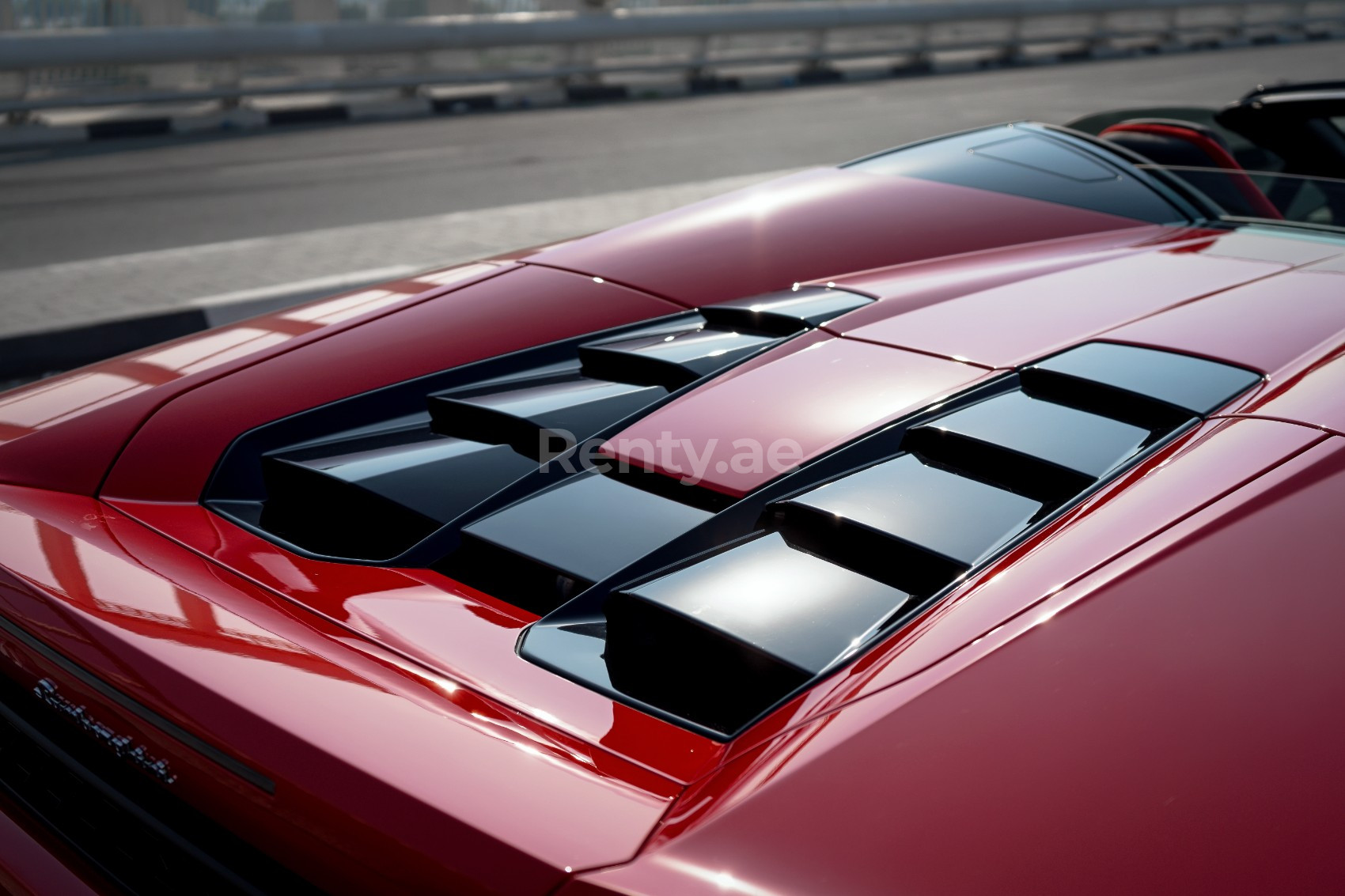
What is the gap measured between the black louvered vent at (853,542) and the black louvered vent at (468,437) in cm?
13

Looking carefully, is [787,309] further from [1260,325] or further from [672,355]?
[1260,325]

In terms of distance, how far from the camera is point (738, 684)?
1.09 m

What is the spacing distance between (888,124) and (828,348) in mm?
10838

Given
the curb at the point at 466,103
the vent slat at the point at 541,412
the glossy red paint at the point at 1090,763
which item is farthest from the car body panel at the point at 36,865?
the curb at the point at 466,103

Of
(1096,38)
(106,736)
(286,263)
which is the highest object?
(1096,38)

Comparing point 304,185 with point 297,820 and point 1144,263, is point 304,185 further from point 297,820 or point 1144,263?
point 297,820

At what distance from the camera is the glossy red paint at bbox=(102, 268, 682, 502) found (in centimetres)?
160

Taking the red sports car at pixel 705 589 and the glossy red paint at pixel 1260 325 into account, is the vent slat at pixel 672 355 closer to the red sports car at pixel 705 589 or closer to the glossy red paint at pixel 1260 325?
the red sports car at pixel 705 589

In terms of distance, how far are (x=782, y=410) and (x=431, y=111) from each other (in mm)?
13636

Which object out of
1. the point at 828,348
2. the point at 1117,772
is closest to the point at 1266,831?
the point at 1117,772

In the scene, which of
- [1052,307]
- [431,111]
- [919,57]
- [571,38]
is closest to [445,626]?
[1052,307]

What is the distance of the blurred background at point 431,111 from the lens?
6328 mm

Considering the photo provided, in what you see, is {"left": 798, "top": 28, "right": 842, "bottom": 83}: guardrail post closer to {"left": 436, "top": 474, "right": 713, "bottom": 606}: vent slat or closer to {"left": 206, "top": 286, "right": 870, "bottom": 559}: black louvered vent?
{"left": 206, "top": 286, "right": 870, "bottom": 559}: black louvered vent

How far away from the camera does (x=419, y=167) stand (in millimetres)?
9812
